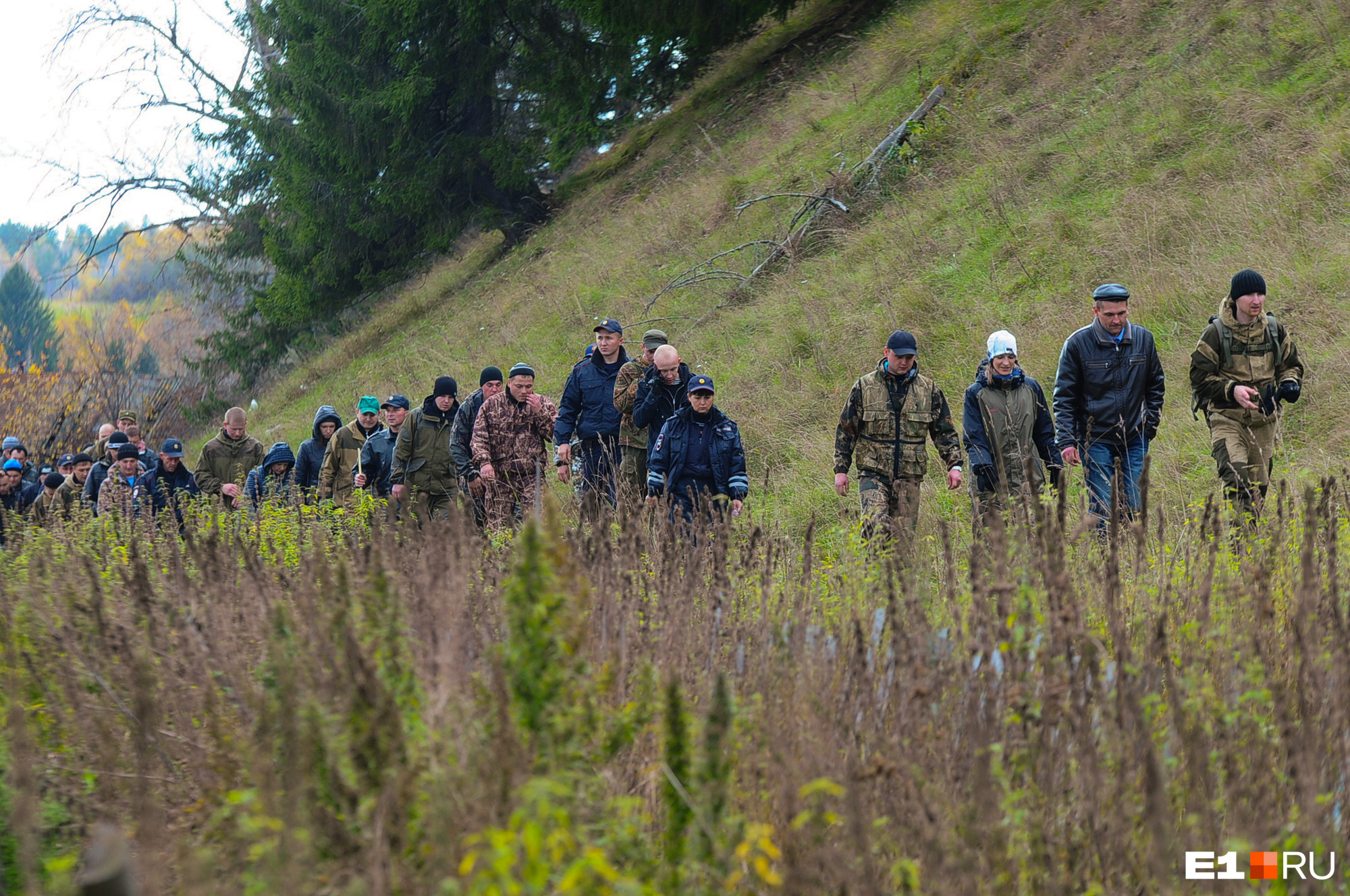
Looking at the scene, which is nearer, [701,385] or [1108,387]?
[1108,387]

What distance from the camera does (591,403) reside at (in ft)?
29.4

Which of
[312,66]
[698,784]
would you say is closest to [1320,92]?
[698,784]

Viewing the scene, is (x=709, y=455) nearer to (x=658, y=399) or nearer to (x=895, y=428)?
(x=658, y=399)

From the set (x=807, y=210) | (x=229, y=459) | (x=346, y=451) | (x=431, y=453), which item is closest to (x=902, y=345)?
(x=431, y=453)

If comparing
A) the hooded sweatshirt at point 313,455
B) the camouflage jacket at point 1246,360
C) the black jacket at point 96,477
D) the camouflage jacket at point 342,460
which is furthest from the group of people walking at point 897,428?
the black jacket at point 96,477

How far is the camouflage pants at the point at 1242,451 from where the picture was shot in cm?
712

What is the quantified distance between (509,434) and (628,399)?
Answer: 44.0 inches

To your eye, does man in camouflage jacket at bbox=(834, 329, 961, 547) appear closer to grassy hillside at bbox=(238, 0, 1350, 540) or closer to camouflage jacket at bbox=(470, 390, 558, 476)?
grassy hillside at bbox=(238, 0, 1350, 540)

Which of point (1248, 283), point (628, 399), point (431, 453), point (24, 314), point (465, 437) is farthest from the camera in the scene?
point (24, 314)

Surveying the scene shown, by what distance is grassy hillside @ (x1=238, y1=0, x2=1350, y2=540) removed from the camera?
32.3 feet

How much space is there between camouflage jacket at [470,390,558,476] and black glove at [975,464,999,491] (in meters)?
3.49

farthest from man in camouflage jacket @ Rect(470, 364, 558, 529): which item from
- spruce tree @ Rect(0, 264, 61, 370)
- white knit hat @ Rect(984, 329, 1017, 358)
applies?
spruce tree @ Rect(0, 264, 61, 370)

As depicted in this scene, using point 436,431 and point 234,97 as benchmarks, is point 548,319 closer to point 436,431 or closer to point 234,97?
point 436,431

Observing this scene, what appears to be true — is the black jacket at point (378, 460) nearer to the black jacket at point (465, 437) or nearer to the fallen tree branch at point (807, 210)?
the black jacket at point (465, 437)
